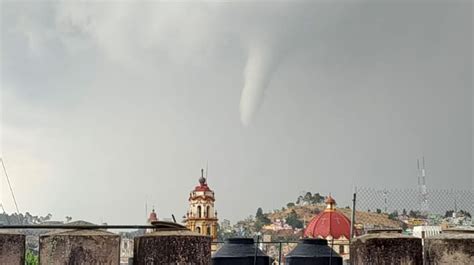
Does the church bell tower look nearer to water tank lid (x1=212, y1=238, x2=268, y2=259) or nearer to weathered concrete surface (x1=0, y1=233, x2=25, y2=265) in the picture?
water tank lid (x1=212, y1=238, x2=268, y2=259)

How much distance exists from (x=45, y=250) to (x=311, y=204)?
163 m

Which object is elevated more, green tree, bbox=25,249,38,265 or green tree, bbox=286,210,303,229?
green tree, bbox=286,210,303,229

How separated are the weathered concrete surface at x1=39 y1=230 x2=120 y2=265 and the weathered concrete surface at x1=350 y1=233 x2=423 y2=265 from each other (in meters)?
1.59

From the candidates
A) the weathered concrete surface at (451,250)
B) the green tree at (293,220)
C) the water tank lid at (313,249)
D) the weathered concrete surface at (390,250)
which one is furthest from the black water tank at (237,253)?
the green tree at (293,220)

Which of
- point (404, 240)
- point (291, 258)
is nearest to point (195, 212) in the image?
point (291, 258)

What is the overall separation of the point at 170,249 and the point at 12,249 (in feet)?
3.23

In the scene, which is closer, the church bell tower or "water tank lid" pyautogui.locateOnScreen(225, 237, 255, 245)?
"water tank lid" pyautogui.locateOnScreen(225, 237, 255, 245)

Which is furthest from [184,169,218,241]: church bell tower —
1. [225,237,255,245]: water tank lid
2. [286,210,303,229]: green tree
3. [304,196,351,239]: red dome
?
[286,210,303,229]: green tree

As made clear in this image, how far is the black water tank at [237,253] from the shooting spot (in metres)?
7.82

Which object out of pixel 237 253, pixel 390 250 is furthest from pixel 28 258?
pixel 390 250

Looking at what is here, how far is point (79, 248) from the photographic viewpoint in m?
3.39

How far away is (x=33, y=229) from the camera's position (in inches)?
150

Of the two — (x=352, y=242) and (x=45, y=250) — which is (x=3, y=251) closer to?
(x=45, y=250)

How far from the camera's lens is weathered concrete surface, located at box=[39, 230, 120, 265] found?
3379 millimetres
